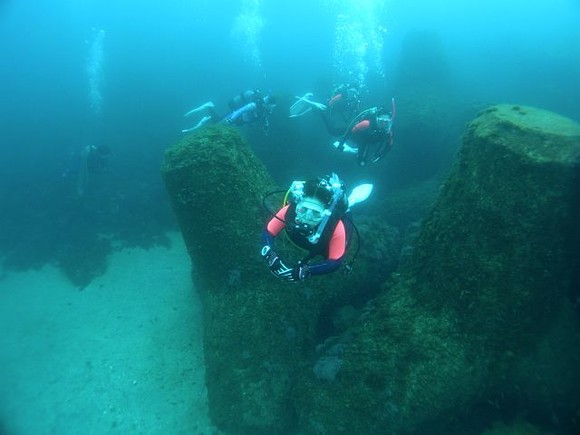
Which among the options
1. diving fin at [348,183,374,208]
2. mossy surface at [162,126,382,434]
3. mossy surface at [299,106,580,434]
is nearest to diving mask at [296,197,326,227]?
diving fin at [348,183,374,208]

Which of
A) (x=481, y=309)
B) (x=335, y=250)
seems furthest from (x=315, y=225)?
(x=481, y=309)

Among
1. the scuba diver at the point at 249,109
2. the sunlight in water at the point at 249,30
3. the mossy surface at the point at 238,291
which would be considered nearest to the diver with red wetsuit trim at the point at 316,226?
the mossy surface at the point at 238,291

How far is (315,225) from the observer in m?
4.32

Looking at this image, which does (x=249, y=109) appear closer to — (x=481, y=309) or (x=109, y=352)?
(x=109, y=352)

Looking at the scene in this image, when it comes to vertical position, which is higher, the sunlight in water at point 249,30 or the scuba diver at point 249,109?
the scuba diver at point 249,109

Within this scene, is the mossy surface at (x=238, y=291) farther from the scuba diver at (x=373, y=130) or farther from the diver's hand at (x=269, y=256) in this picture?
the scuba diver at (x=373, y=130)

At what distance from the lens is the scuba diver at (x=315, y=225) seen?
4301 millimetres

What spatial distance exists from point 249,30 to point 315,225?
40.1 m

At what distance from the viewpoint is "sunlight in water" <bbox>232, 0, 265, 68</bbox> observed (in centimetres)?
3016

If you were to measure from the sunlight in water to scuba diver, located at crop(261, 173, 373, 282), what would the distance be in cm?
2544

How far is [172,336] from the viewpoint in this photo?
7.82m

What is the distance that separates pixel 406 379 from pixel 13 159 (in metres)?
22.0

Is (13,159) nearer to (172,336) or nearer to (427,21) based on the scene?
(172,336)

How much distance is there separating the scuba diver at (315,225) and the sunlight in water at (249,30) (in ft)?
83.5
